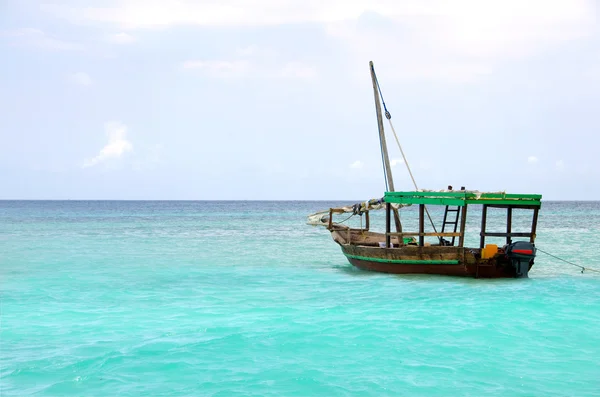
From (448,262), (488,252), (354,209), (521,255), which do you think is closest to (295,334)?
(448,262)

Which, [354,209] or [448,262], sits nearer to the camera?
[448,262]

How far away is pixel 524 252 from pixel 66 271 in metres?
15.4

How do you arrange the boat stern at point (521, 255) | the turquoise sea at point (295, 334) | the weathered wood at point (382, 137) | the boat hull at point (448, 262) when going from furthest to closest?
the weathered wood at point (382, 137), the boat hull at point (448, 262), the boat stern at point (521, 255), the turquoise sea at point (295, 334)

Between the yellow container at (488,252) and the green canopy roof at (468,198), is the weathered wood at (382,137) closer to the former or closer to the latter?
the green canopy roof at (468,198)

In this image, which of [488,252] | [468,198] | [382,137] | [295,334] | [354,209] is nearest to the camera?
[295,334]

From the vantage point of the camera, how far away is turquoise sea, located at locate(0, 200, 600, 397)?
948 centimetres

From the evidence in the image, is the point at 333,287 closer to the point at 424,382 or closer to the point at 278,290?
the point at 278,290

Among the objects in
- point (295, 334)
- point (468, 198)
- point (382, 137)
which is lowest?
point (295, 334)

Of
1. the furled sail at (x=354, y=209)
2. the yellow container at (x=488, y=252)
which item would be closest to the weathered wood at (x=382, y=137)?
the furled sail at (x=354, y=209)

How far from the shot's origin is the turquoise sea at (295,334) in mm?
9484

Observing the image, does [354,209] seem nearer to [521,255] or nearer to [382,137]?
[382,137]

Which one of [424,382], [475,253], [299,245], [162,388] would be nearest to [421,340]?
[424,382]

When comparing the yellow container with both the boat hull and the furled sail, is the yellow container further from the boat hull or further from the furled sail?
the furled sail

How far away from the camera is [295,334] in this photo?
12.2 meters
